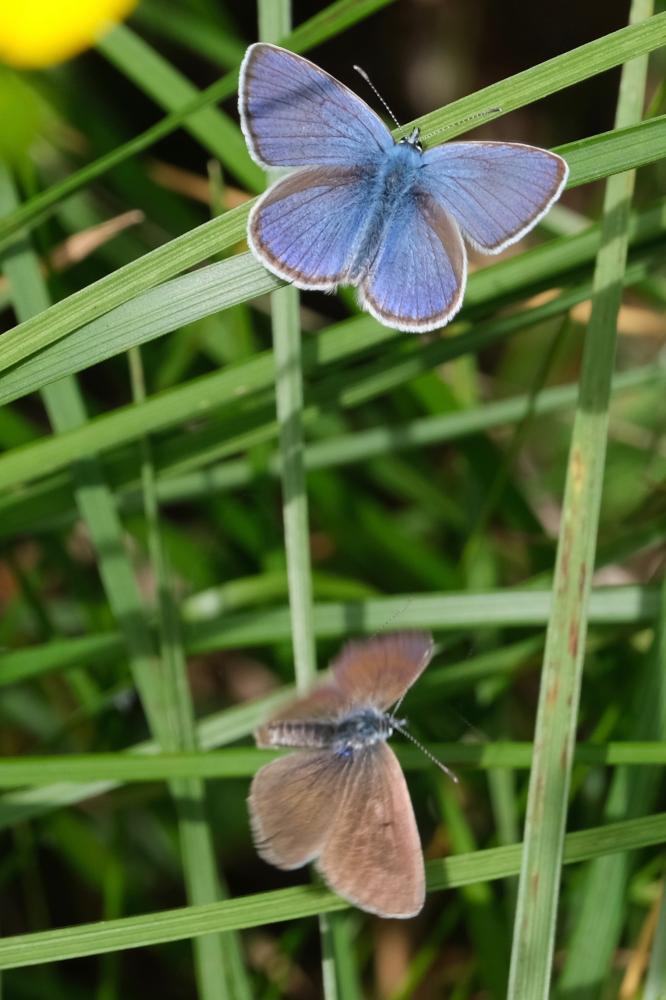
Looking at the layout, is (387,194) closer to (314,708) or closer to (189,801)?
(314,708)

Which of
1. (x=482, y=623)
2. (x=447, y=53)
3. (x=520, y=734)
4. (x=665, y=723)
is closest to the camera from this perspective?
(x=665, y=723)

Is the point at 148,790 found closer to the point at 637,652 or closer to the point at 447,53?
the point at 637,652

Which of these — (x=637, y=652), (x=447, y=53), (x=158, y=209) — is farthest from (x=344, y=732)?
(x=447, y=53)

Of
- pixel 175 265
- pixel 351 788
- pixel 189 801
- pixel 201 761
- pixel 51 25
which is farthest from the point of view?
A: pixel 51 25

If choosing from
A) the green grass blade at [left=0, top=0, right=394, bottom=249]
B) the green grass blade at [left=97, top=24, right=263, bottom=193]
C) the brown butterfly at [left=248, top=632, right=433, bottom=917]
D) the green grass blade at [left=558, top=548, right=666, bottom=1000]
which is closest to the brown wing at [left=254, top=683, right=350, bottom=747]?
the brown butterfly at [left=248, top=632, right=433, bottom=917]

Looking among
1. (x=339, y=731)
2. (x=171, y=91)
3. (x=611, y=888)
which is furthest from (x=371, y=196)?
(x=611, y=888)

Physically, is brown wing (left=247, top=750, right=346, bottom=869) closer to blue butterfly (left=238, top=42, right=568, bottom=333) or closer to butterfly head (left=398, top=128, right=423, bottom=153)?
blue butterfly (left=238, top=42, right=568, bottom=333)

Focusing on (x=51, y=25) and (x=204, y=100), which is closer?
(x=204, y=100)
